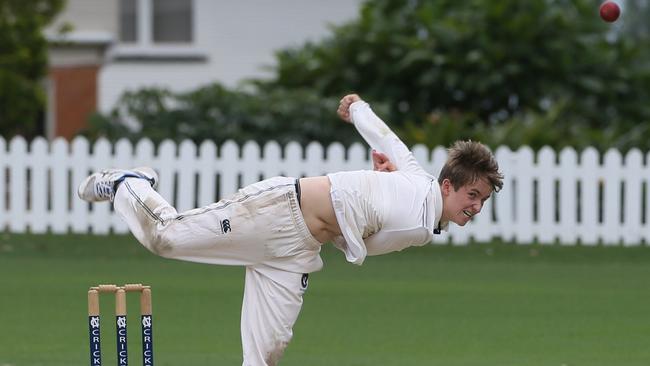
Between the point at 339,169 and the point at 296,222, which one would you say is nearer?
the point at 296,222

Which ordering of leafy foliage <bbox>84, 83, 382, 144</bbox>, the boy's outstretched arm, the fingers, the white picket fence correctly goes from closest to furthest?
the boy's outstretched arm → the fingers → the white picket fence → leafy foliage <bbox>84, 83, 382, 144</bbox>

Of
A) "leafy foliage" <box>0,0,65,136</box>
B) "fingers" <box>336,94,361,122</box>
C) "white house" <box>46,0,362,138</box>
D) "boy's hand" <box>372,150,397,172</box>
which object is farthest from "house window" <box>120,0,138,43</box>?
"boy's hand" <box>372,150,397,172</box>

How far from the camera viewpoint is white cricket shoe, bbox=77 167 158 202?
22.3ft

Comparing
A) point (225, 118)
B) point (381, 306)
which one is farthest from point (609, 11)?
point (225, 118)

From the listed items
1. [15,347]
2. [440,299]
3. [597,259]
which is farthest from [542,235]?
[15,347]

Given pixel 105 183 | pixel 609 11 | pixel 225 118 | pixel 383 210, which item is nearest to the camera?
pixel 383 210

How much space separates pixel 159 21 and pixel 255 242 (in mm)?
18517

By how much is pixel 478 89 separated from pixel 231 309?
9731mm

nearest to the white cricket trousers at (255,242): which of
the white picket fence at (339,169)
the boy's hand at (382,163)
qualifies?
the boy's hand at (382,163)

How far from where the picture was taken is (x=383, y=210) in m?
6.38

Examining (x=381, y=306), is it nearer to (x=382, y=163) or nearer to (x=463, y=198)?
(x=382, y=163)

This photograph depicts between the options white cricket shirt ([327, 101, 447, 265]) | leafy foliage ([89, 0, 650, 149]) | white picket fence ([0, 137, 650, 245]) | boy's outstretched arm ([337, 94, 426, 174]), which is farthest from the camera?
leafy foliage ([89, 0, 650, 149])

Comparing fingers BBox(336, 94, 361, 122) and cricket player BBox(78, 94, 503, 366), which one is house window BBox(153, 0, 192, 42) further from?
cricket player BBox(78, 94, 503, 366)

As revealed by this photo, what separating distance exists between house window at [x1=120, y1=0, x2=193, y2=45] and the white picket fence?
8998 millimetres
